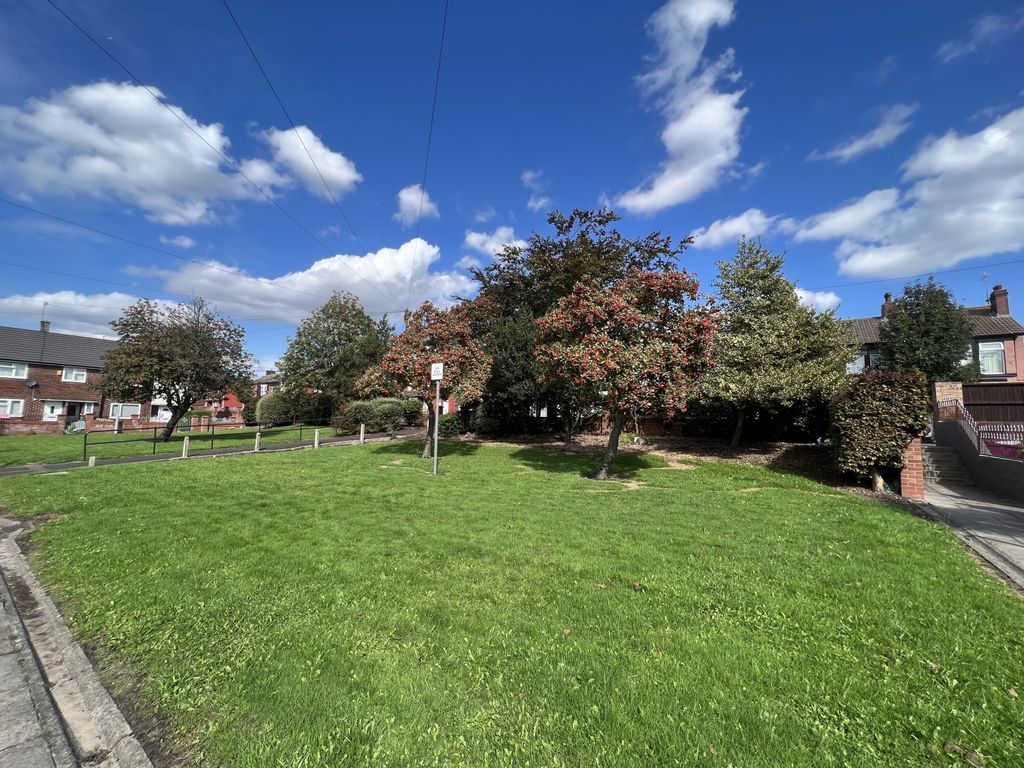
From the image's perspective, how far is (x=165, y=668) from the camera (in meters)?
2.88

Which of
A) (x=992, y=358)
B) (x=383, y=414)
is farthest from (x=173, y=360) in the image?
(x=992, y=358)

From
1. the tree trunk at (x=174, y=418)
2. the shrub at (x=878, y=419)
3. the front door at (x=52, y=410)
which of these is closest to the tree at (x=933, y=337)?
the shrub at (x=878, y=419)

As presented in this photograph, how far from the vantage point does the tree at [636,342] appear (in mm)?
10672

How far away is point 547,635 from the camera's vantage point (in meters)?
3.22

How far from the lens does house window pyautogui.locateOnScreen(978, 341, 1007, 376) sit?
3069 centimetres

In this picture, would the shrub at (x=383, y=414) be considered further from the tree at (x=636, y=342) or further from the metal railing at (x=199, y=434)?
the tree at (x=636, y=342)

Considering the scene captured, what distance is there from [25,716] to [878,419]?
12.9m

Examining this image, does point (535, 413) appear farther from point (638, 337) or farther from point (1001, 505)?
→ point (1001, 505)

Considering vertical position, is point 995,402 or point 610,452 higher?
point 995,402

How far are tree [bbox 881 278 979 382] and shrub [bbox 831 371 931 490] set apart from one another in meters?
21.5

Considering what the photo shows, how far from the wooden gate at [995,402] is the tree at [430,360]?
19.4m

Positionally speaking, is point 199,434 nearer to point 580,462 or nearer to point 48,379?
point 48,379

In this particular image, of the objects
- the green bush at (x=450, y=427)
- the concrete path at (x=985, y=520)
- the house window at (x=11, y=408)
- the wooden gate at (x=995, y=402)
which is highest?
the wooden gate at (x=995, y=402)

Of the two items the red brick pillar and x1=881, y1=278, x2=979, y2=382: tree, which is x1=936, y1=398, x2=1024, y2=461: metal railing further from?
x1=881, y1=278, x2=979, y2=382: tree
